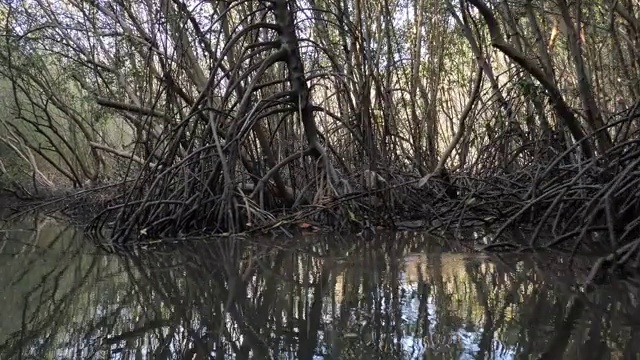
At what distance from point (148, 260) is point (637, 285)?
81.5 inches

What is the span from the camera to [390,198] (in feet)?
13.0

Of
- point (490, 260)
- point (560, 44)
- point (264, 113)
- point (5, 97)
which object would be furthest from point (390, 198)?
point (5, 97)

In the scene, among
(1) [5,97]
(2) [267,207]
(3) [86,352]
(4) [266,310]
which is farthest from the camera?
(1) [5,97]

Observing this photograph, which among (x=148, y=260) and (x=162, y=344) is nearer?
(x=162, y=344)

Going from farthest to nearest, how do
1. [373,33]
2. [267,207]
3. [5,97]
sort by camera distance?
[5,97], [373,33], [267,207]

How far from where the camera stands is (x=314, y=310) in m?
1.70

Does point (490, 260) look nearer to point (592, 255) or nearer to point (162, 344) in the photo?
point (592, 255)

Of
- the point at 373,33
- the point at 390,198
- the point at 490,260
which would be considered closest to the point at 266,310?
the point at 490,260

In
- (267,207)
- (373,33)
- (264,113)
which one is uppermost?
(373,33)

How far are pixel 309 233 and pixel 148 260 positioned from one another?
1050 millimetres

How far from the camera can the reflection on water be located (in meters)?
1.36

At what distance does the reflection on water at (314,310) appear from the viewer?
53.4 inches

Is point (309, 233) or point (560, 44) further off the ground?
point (560, 44)

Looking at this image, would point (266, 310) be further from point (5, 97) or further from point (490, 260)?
point (5, 97)
